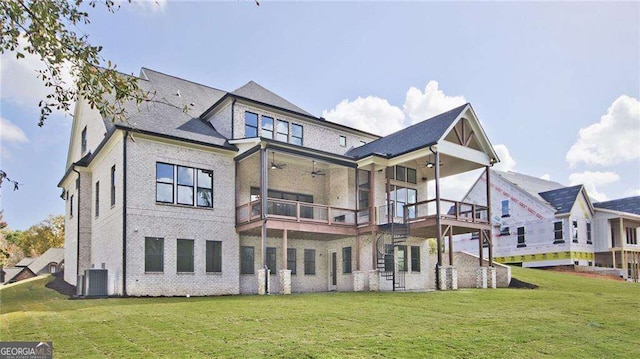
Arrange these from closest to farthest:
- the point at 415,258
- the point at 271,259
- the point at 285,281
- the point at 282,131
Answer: the point at 285,281 < the point at 271,259 < the point at 282,131 < the point at 415,258

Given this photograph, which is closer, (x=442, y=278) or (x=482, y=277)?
(x=442, y=278)

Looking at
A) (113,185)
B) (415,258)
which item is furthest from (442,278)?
(113,185)

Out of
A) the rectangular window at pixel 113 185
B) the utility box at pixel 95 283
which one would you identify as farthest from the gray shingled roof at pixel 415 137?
the utility box at pixel 95 283

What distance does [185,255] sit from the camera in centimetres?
2098

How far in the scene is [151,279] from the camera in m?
19.8

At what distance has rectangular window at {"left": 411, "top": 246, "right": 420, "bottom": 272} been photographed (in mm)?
26766

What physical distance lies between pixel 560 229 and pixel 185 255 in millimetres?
30258

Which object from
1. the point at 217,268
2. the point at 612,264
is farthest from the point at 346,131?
the point at 612,264

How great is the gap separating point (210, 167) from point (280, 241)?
5.08 meters

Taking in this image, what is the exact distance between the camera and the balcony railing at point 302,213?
71.7 feet

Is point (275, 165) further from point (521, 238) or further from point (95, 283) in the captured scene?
point (521, 238)

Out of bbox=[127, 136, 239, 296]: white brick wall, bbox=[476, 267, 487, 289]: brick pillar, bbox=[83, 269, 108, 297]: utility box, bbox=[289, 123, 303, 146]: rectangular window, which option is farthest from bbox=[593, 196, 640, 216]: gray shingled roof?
bbox=[83, 269, 108, 297]: utility box

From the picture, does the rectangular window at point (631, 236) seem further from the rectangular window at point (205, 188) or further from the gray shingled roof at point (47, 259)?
the gray shingled roof at point (47, 259)

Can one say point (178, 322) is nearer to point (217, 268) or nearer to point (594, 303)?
point (217, 268)
